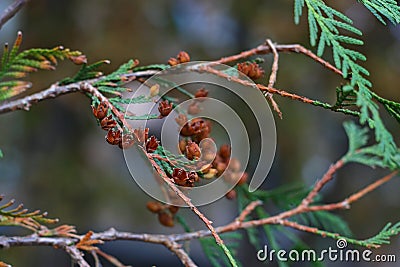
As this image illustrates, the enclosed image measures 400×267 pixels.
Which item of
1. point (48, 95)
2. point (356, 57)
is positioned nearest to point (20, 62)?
point (48, 95)

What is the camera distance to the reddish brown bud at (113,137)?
464mm

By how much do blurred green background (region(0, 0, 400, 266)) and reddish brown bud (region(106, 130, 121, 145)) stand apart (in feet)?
3.78

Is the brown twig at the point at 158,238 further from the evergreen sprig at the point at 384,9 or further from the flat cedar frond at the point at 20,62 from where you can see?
the evergreen sprig at the point at 384,9

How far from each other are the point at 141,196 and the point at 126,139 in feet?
6.17

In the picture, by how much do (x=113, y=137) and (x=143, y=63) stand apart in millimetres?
1272

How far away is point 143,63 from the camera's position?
1710 millimetres

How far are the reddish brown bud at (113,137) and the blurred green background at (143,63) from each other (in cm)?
115

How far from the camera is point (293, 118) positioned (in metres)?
1.80

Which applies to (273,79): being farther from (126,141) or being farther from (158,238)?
(158,238)

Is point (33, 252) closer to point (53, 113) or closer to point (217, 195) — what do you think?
point (53, 113)

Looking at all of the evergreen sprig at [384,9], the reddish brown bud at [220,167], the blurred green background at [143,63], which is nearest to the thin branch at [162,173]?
the reddish brown bud at [220,167]

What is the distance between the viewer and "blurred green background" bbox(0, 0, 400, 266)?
1.65 metres

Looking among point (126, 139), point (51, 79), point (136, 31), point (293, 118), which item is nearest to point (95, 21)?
point (136, 31)

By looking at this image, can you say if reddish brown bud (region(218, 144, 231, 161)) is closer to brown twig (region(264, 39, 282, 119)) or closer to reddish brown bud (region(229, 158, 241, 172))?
reddish brown bud (region(229, 158, 241, 172))
